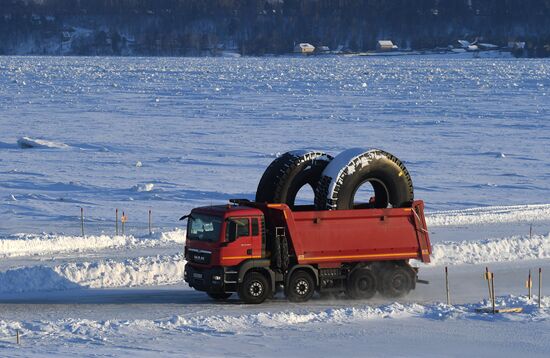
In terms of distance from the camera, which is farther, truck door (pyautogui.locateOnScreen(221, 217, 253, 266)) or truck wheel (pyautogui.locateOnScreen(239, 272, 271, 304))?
truck wheel (pyautogui.locateOnScreen(239, 272, 271, 304))

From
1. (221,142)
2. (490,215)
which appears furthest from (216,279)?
(221,142)

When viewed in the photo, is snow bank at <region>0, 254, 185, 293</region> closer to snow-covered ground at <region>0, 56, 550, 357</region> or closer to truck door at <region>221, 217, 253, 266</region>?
snow-covered ground at <region>0, 56, 550, 357</region>

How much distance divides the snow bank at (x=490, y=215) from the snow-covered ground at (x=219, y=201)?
9cm

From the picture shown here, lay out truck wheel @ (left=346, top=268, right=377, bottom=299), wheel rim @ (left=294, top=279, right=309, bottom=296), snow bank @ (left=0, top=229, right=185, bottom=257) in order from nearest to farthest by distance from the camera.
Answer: wheel rim @ (left=294, top=279, right=309, bottom=296) → truck wheel @ (left=346, top=268, right=377, bottom=299) → snow bank @ (left=0, top=229, right=185, bottom=257)

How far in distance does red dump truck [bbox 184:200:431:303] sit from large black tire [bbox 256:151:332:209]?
1.04m

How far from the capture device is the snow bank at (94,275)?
2247cm

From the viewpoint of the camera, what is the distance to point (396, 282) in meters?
21.6

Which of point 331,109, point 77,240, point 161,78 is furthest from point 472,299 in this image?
point 161,78

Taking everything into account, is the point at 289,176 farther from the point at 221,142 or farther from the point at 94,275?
the point at 221,142

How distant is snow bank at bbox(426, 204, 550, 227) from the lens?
32281 millimetres

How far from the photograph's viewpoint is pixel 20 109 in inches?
2876

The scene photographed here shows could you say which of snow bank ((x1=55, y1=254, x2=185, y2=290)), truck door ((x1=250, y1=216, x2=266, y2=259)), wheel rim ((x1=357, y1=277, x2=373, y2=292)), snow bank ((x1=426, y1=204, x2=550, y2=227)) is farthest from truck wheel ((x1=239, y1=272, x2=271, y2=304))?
snow bank ((x1=426, y1=204, x2=550, y2=227))

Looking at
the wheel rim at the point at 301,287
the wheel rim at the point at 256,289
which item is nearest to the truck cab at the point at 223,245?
the wheel rim at the point at 256,289

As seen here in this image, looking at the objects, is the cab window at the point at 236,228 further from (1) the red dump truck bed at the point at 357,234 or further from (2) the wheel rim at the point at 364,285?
(2) the wheel rim at the point at 364,285
